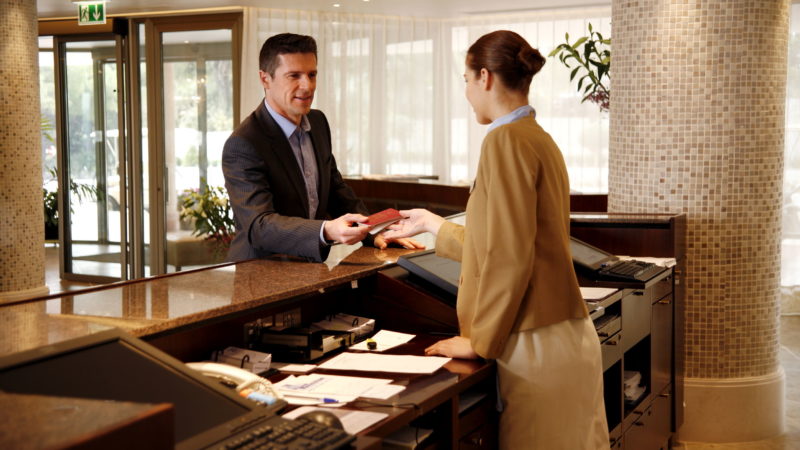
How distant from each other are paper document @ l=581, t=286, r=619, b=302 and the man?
88cm

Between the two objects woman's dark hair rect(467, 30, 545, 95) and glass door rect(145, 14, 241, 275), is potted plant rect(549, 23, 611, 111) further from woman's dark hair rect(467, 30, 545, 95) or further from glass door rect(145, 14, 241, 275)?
glass door rect(145, 14, 241, 275)

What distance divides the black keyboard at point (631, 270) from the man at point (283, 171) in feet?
3.44

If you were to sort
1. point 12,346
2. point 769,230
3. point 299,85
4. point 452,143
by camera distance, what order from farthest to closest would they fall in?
point 452,143, point 769,230, point 299,85, point 12,346

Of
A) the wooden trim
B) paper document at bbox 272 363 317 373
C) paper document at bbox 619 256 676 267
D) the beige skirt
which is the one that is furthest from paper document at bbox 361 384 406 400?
the wooden trim

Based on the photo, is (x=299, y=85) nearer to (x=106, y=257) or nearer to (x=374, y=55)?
(x=374, y=55)

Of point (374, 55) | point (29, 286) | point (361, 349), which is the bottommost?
point (29, 286)

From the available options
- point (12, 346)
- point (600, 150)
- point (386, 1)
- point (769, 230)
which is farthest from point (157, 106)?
point (12, 346)

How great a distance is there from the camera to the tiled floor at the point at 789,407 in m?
4.79

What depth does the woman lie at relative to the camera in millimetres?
2309

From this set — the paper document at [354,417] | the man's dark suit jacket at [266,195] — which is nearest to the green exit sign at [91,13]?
the man's dark suit jacket at [266,195]

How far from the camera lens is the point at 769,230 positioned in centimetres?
477

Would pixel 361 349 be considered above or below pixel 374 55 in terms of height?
below

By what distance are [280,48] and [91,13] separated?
21.4 feet

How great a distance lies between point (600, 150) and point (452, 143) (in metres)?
1.66
